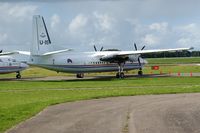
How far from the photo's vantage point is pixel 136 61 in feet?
211

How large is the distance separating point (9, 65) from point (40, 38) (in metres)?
9.13

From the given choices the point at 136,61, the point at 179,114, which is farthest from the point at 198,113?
the point at 136,61

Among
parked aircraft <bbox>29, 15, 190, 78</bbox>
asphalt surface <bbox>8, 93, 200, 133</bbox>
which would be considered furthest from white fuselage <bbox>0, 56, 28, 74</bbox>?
asphalt surface <bbox>8, 93, 200, 133</bbox>

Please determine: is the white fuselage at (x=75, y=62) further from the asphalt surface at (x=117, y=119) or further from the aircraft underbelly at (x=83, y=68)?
the asphalt surface at (x=117, y=119)

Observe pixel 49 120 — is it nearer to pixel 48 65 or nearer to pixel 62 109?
pixel 62 109

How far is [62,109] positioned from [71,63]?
35742mm

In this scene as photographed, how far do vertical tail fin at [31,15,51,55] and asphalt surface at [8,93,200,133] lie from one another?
3329 centimetres

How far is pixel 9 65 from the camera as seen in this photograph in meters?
63.2

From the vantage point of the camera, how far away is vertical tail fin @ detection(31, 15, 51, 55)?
183ft

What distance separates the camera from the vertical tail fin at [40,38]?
183ft

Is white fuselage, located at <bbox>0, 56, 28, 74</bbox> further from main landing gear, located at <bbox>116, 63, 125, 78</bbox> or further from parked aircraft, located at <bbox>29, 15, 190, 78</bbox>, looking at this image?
main landing gear, located at <bbox>116, 63, 125, 78</bbox>

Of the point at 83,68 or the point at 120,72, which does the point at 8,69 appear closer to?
the point at 83,68

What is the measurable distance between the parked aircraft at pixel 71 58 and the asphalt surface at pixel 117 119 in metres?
32.8

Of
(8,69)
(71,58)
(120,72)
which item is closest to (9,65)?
(8,69)
